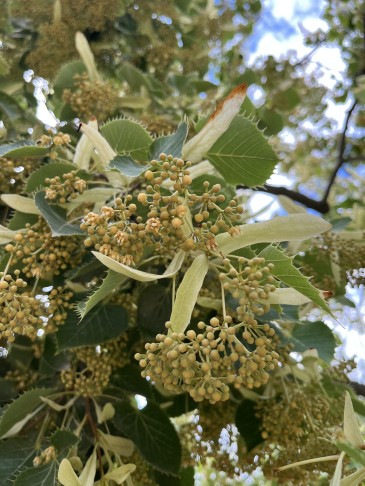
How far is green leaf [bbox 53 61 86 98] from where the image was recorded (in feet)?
5.73

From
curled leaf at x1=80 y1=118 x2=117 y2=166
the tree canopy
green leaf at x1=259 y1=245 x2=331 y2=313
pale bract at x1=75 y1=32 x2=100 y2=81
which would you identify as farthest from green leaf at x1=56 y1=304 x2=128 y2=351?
pale bract at x1=75 y1=32 x2=100 y2=81

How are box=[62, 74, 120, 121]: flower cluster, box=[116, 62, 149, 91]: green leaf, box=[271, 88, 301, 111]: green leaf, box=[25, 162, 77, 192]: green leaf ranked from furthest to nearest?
box=[271, 88, 301, 111]: green leaf, box=[116, 62, 149, 91]: green leaf, box=[62, 74, 120, 121]: flower cluster, box=[25, 162, 77, 192]: green leaf

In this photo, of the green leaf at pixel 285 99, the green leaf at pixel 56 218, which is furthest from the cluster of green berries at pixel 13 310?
the green leaf at pixel 285 99

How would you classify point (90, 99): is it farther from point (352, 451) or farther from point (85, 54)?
point (352, 451)

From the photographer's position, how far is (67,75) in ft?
5.77

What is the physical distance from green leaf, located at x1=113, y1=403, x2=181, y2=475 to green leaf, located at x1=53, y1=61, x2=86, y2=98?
3.02 ft

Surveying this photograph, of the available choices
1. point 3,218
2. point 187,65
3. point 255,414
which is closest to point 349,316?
point 187,65

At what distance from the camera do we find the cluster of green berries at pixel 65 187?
1.13 metres

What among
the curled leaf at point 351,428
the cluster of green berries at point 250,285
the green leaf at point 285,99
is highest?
the green leaf at point 285,99

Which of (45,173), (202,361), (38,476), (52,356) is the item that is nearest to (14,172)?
(45,173)

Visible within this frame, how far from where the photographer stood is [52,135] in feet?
4.34

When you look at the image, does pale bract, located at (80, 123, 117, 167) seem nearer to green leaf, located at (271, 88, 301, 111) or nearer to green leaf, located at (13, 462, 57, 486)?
green leaf, located at (13, 462, 57, 486)

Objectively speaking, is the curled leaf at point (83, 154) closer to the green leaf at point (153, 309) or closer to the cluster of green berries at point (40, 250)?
the cluster of green berries at point (40, 250)

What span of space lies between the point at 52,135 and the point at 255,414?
30.1 inches
